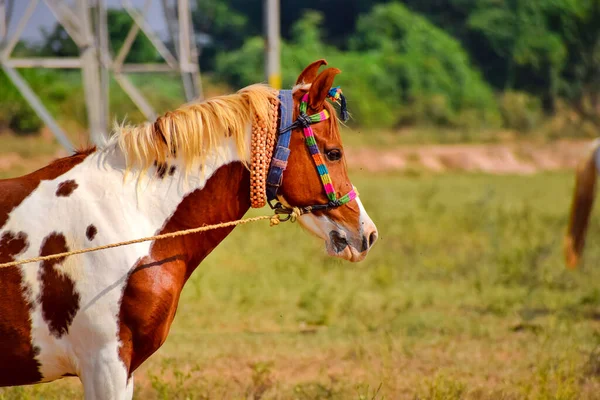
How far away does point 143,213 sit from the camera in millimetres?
3611

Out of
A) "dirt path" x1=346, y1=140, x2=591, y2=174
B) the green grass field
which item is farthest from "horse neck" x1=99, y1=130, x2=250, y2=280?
"dirt path" x1=346, y1=140, x2=591, y2=174

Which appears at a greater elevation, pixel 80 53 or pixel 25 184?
pixel 25 184

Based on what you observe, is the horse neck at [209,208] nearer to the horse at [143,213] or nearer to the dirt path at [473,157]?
the horse at [143,213]

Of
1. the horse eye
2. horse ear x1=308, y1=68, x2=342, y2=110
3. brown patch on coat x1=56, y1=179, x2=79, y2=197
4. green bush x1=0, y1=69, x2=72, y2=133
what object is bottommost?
green bush x1=0, y1=69, x2=72, y2=133

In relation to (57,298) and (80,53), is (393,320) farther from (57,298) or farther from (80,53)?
(80,53)

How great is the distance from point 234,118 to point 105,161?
23.9 inches

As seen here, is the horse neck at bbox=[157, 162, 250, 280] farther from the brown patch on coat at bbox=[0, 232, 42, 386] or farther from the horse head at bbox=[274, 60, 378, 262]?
the brown patch on coat at bbox=[0, 232, 42, 386]

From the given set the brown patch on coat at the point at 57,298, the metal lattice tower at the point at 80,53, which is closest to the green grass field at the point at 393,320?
the brown patch on coat at the point at 57,298

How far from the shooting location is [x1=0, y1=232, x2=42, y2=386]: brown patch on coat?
340cm

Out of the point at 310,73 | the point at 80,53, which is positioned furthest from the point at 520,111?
the point at 310,73

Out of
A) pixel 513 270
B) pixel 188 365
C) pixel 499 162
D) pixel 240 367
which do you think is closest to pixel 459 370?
pixel 240 367

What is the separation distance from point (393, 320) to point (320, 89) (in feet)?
15.1

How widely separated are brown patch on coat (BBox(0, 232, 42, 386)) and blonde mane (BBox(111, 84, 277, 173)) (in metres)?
0.59

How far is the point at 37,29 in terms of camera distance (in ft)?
40.7
